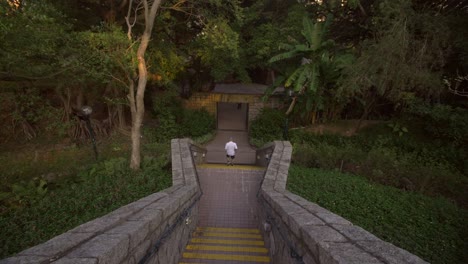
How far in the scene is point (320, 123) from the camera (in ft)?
56.4

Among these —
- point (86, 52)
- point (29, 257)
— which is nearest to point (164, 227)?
point (29, 257)

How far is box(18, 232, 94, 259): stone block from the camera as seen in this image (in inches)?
90.7

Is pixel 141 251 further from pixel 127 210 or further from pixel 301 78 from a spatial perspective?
pixel 301 78

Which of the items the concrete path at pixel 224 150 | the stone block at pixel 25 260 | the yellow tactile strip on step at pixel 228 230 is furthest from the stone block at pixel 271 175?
the stone block at pixel 25 260

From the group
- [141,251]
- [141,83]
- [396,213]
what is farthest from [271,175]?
[141,251]

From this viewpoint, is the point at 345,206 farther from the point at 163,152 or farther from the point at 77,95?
the point at 77,95

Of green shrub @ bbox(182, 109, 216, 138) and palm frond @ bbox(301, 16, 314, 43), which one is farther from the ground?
palm frond @ bbox(301, 16, 314, 43)

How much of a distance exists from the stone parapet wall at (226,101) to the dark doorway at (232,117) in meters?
0.95

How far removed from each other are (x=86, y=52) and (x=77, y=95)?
25.1ft

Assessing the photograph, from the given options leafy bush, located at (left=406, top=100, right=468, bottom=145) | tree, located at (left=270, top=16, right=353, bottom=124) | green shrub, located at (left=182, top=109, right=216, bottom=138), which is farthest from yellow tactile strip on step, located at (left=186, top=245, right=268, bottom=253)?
leafy bush, located at (left=406, top=100, right=468, bottom=145)

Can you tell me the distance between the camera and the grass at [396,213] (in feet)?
19.6

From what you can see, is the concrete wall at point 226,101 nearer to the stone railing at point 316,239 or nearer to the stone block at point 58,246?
the stone railing at point 316,239

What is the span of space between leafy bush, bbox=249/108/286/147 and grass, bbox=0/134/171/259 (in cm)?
793

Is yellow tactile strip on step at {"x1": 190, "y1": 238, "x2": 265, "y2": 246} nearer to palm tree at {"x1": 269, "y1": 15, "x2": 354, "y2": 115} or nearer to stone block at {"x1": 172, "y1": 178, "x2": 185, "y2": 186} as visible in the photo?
stone block at {"x1": 172, "y1": 178, "x2": 185, "y2": 186}
